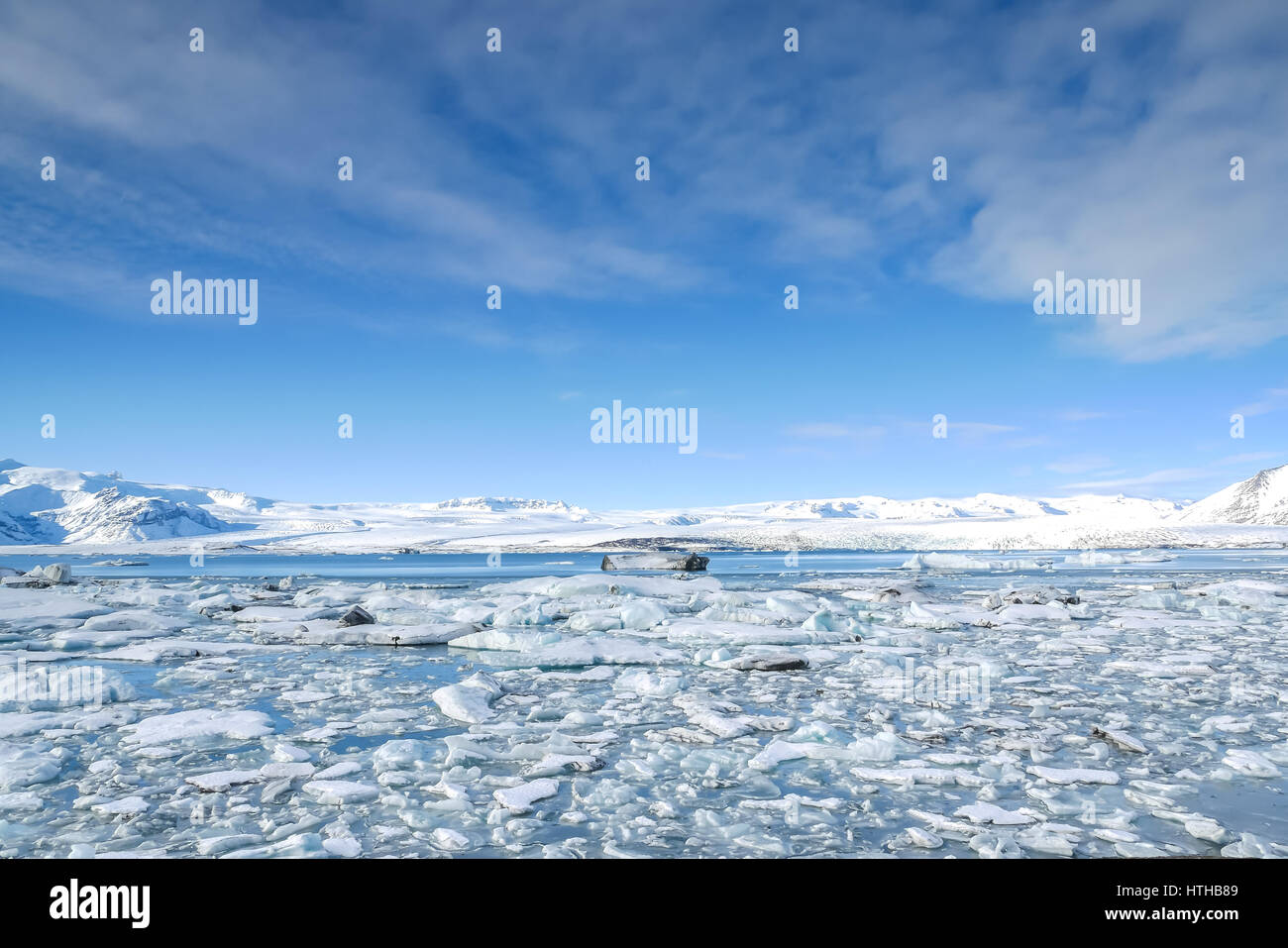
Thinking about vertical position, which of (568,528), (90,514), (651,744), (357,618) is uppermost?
(651,744)

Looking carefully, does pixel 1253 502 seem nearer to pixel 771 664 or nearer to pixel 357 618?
pixel 771 664

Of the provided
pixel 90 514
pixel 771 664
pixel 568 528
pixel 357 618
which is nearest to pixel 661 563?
pixel 357 618

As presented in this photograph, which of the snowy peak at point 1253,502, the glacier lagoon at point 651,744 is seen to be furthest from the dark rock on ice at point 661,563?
the snowy peak at point 1253,502
